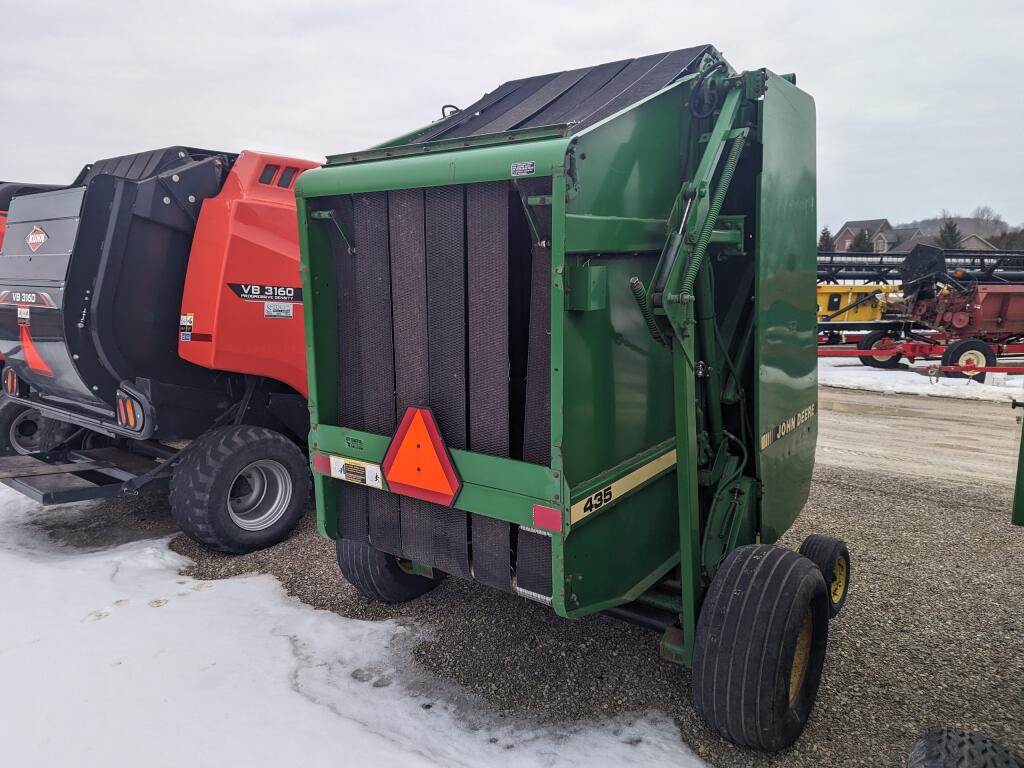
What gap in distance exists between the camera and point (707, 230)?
8.96 feet

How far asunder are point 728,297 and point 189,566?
369 centimetres

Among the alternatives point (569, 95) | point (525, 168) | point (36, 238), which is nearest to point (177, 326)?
point (36, 238)

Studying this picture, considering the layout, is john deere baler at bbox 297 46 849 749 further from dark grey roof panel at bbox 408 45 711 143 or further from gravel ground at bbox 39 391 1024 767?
gravel ground at bbox 39 391 1024 767

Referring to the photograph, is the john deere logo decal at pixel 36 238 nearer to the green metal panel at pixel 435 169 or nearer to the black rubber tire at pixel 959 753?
the green metal panel at pixel 435 169

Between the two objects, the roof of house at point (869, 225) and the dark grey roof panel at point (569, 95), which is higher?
the roof of house at point (869, 225)

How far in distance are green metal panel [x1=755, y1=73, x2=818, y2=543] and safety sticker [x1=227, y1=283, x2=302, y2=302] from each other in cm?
328

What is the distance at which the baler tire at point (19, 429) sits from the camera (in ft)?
21.4

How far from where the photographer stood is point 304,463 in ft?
A: 17.5

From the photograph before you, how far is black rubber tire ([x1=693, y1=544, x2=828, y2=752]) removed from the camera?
2654mm

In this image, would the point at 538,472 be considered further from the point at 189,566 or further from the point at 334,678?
the point at 189,566

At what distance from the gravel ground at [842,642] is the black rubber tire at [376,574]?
3.5 inches

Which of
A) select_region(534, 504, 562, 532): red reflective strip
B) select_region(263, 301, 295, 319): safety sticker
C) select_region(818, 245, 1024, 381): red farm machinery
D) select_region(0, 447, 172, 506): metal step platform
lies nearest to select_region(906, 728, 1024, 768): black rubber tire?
select_region(534, 504, 562, 532): red reflective strip

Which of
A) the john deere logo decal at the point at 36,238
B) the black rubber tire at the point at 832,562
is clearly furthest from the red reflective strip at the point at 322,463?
the john deere logo decal at the point at 36,238

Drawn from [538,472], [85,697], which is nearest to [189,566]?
[85,697]
